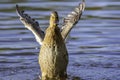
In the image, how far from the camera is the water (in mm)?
13172

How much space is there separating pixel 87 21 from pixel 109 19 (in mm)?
602

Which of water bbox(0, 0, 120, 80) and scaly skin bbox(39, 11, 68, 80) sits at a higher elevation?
scaly skin bbox(39, 11, 68, 80)

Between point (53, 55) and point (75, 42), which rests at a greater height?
point (53, 55)

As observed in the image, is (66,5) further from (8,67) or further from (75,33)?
(8,67)

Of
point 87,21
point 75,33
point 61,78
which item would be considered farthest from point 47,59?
point 87,21

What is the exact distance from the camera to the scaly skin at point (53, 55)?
12.5m

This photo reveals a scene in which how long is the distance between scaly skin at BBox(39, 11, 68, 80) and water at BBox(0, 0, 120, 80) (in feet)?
0.91

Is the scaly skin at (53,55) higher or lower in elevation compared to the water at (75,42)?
higher

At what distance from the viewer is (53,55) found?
12469 mm

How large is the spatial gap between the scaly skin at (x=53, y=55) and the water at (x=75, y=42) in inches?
11.0

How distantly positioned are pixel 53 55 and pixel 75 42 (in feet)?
10.2

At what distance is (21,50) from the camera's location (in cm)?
1495

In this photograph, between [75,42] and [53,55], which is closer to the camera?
[53,55]

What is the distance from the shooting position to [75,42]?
51.0 feet
